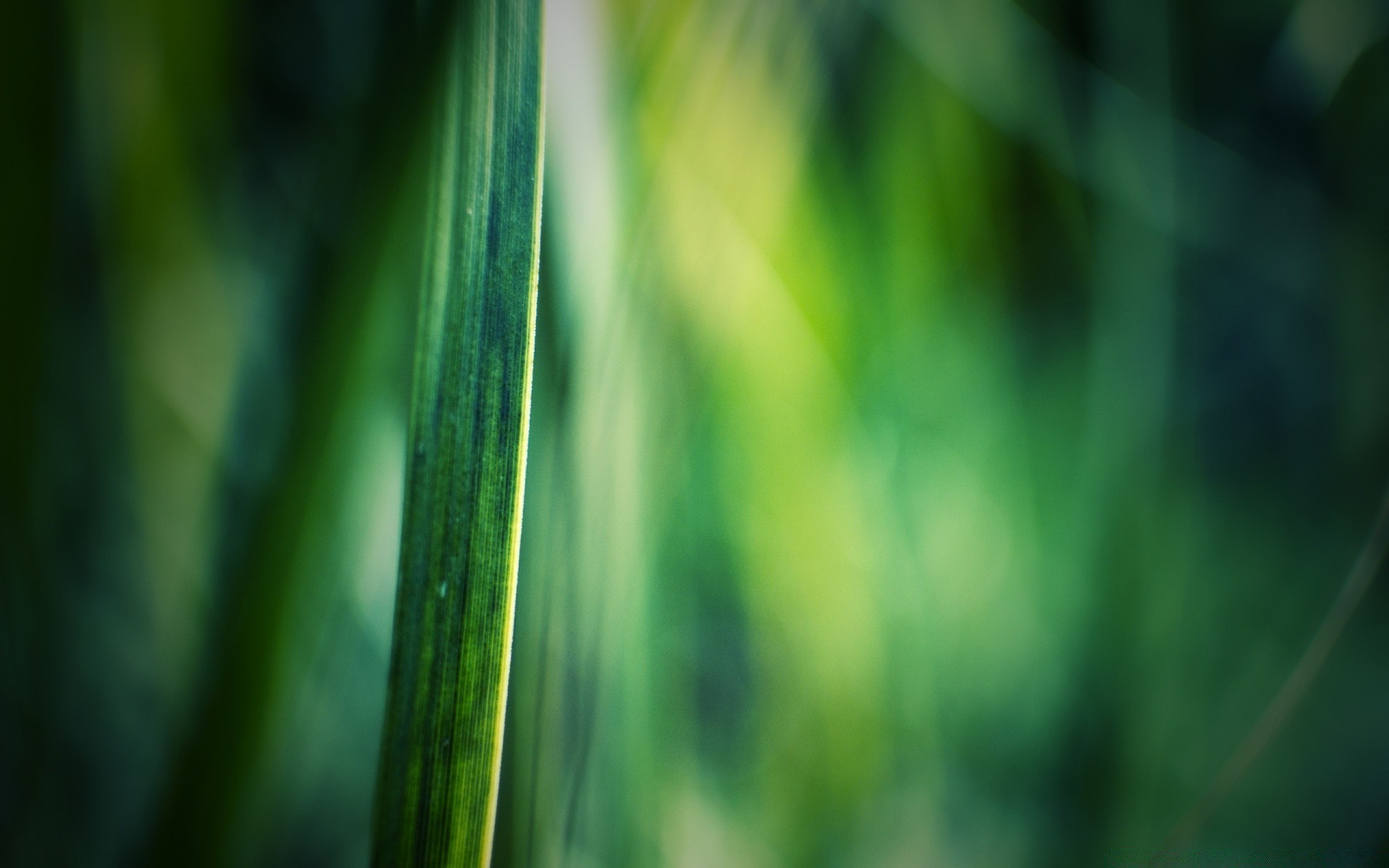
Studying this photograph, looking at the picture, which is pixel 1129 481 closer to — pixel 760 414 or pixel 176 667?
pixel 760 414

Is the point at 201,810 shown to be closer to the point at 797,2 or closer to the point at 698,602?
the point at 698,602

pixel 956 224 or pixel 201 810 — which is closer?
pixel 201 810

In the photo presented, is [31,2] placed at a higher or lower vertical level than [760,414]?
higher

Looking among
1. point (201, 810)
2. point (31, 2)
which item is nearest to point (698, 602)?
point (201, 810)

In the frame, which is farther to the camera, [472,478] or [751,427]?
[751,427]

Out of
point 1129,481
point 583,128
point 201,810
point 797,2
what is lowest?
point 201,810

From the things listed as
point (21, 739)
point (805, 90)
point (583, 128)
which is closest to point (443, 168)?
point (583, 128)
